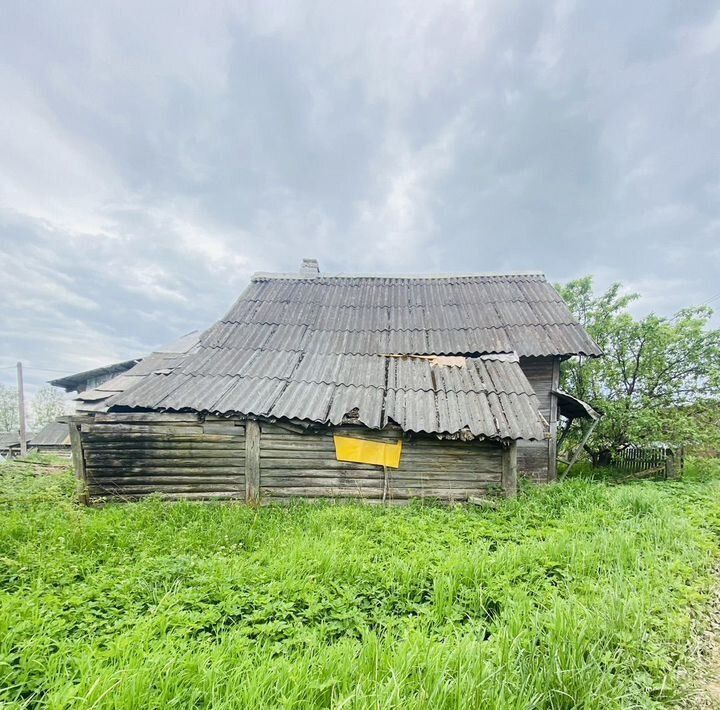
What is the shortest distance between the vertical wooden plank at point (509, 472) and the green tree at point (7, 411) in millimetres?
52147

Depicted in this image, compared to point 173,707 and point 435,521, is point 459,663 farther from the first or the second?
point 435,521

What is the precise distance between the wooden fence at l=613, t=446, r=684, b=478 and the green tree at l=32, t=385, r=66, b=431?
49862 mm

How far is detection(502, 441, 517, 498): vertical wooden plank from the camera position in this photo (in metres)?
6.51

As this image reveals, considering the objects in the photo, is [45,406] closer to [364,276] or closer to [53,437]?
[53,437]

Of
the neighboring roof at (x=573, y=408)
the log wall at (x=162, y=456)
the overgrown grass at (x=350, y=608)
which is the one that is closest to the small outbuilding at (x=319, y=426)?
the log wall at (x=162, y=456)

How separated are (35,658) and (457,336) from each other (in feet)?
29.9

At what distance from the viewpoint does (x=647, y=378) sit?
10781 mm

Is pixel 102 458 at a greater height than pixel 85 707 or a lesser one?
greater

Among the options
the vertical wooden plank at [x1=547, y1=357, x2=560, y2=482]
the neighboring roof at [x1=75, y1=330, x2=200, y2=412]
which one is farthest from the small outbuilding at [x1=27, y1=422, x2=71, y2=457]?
the vertical wooden plank at [x1=547, y1=357, x2=560, y2=482]

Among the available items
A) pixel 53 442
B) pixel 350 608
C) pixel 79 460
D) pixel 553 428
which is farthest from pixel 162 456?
pixel 53 442

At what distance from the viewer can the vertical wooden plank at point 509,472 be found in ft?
21.4

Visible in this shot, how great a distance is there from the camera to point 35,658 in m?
2.29

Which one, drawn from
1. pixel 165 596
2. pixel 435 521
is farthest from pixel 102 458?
pixel 435 521

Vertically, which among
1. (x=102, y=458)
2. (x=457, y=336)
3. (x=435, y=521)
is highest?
(x=457, y=336)
